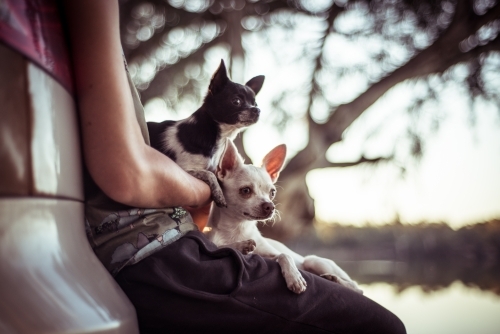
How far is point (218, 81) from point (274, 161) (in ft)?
1.59

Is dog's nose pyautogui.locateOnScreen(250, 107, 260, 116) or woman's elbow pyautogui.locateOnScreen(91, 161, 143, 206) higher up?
dog's nose pyautogui.locateOnScreen(250, 107, 260, 116)

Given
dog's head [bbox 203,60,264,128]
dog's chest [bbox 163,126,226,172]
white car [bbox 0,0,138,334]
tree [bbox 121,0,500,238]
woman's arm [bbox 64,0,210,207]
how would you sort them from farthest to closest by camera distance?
1. tree [bbox 121,0,500,238]
2. dog's head [bbox 203,60,264,128]
3. dog's chest [bbox 163,126,226,172]
4. woman's arm [bbox 64,0,210,207]
5. white car [bbox 0,0,138,334]

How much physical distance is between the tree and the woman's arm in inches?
119

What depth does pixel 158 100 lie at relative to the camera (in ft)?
12.6

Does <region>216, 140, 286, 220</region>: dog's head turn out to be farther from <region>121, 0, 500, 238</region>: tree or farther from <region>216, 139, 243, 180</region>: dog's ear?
<region>121, 0, 500, 238</region>: tree

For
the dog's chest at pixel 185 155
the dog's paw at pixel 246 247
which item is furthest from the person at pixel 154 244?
the dog's chest at pixel 185 155

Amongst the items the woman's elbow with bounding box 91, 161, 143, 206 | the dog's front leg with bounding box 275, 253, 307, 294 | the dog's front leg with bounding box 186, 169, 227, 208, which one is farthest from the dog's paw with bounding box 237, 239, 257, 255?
the woman's elbow with bounding box 91, 161, 143, 206

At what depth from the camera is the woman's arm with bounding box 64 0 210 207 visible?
0.72 meters

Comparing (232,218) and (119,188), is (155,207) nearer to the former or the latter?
(119,188)

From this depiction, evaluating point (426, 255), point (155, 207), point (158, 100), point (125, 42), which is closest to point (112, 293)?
point (155, 207)

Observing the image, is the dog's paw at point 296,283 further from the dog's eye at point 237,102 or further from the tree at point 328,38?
the tree at point 328,38

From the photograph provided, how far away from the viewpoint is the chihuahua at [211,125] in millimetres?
1700

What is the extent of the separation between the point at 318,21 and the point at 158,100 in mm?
1555

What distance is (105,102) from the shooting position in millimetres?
728
